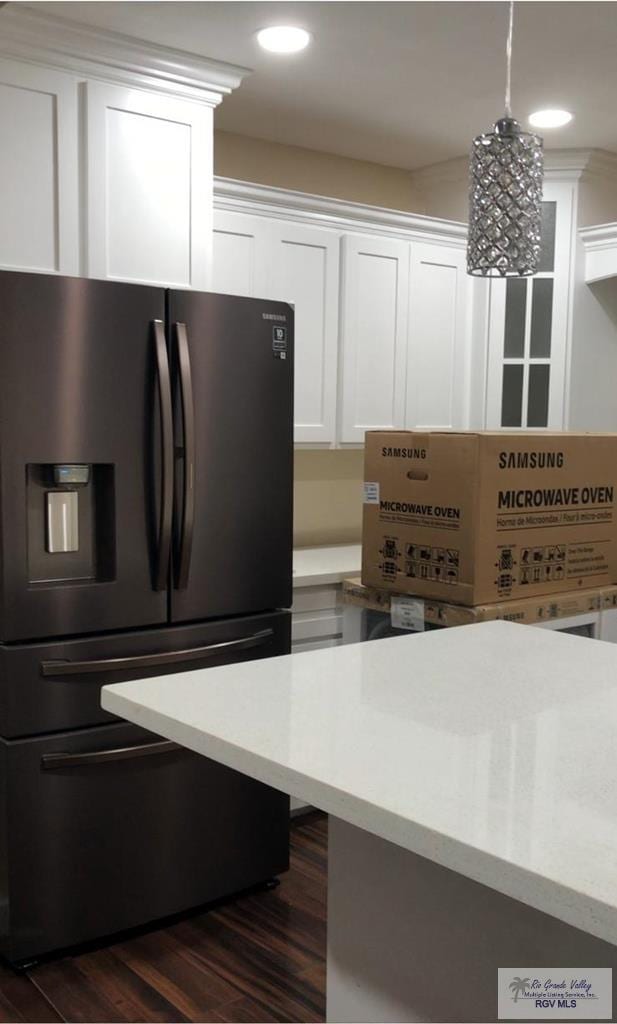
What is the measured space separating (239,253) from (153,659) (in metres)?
1.48

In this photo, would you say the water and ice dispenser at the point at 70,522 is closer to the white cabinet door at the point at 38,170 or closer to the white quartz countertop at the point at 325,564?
the white cabinet door at the point at 38,170

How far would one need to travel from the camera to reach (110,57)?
2.62 m

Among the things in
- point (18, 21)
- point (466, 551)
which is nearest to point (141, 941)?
point (466, 551)

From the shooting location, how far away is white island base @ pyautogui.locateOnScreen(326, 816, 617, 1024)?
0.94 m

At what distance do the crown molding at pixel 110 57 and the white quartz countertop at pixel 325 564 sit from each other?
148 cm

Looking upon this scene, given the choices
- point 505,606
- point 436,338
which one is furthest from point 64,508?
point 436,338

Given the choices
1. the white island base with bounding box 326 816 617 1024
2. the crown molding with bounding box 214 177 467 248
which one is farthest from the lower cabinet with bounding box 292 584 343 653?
the white island base with bounding box 326 816 617 1024

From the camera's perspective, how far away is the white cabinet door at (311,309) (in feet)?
10.9

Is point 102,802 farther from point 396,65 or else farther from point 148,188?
point 396,65

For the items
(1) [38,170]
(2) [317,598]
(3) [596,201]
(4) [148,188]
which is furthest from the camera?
(3) [596,201]

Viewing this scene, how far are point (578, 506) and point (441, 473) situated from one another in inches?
15.9

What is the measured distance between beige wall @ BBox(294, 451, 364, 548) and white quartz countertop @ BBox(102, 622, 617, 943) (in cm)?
235

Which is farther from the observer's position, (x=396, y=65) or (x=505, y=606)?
(x=396, y=65)

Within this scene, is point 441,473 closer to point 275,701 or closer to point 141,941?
point 275,701
